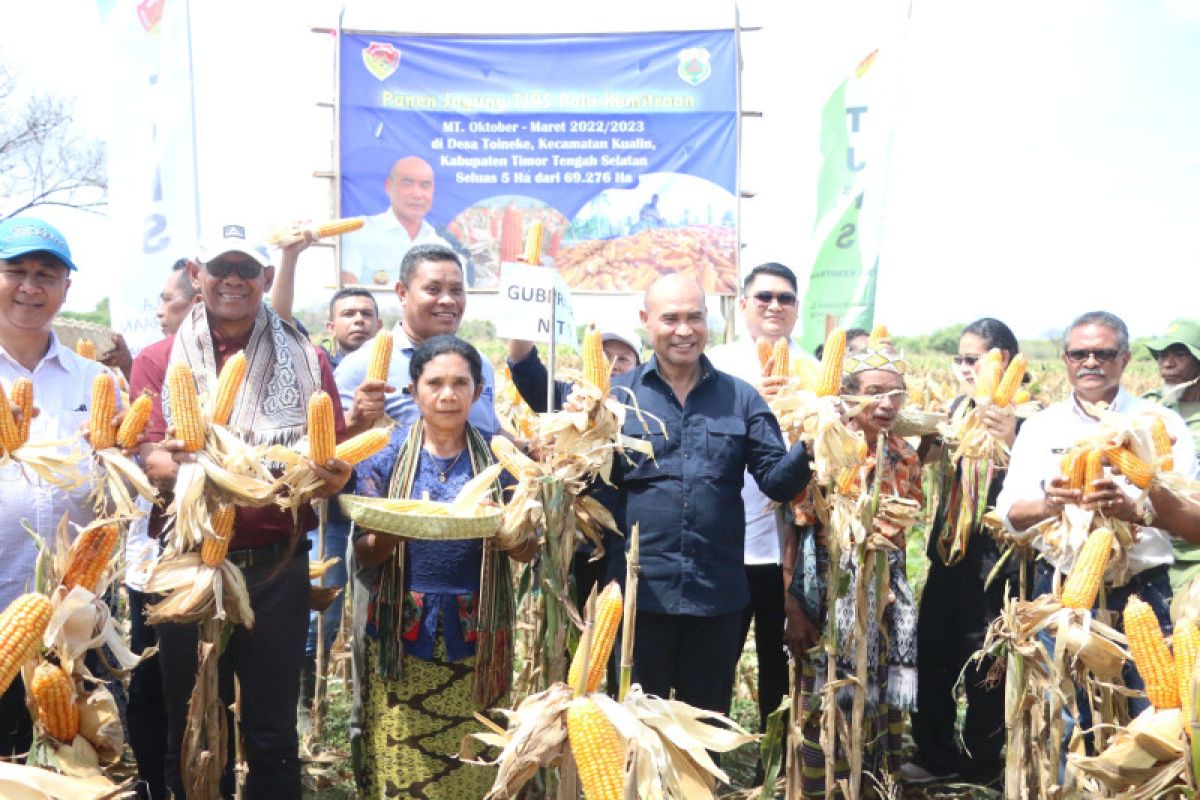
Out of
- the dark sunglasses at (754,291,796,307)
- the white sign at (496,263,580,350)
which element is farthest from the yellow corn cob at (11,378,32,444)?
the dark sunglasses at (754,291,796,307)

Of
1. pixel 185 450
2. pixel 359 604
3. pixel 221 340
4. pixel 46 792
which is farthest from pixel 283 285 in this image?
pixel 46 792

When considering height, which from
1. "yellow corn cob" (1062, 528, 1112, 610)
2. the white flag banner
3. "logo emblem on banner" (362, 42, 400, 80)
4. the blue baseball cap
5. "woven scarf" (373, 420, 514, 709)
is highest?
"logo emblem on banner" (362, 42, 400, 80)

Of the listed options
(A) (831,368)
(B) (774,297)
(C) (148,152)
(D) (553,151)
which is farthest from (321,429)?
(D) (553,151)

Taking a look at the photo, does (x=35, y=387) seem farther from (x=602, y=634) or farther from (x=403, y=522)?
(x=602, y=634)

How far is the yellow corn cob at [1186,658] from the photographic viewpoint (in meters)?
2.67

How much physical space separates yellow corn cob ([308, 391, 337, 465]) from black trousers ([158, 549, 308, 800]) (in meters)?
0.51

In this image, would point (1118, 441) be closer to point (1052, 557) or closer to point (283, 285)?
point (1052, 557)

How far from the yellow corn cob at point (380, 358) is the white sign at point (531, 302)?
0.53 meters

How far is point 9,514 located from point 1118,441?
4013mm

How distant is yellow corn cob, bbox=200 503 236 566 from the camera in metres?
3.23

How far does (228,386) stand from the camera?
3.26m

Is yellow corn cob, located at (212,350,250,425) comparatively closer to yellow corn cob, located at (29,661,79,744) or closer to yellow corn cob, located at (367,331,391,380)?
yellow corn cob, located at (367,331,391,380)

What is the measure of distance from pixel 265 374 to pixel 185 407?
49 cm

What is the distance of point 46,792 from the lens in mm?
1988
